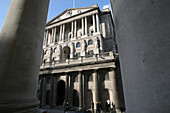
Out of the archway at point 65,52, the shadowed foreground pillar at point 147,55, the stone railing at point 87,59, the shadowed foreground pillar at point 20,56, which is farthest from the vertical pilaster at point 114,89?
the archway at point 65,52

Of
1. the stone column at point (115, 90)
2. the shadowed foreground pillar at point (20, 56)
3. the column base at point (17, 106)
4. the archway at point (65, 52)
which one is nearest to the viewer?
the column base at point (17, 106)

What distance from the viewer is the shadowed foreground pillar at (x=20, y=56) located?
2.72 metres

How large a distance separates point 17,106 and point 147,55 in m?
3.40

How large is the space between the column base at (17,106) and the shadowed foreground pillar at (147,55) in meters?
2.88

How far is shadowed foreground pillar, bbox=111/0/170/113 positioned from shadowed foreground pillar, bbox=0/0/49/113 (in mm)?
2956

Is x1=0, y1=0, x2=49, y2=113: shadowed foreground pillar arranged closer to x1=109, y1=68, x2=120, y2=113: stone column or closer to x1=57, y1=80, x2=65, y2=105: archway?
x1=109, y1=68, x2=120, y2=113: stone column

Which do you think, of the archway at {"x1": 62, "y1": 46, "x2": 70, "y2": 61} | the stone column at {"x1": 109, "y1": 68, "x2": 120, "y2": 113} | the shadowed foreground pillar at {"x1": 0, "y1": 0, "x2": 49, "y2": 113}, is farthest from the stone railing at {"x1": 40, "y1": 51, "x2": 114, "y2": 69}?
the shadowed foreground pillar at {"x1": 0, "y1": 0, "x2": 49, "y2": 113}

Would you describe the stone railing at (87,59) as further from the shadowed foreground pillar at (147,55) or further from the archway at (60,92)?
the shadowed foreground pillar at (147,55)

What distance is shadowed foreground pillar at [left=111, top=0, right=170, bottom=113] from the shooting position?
4.73 ft

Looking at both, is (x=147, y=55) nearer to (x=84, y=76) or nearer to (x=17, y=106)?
(x=17, y=106)

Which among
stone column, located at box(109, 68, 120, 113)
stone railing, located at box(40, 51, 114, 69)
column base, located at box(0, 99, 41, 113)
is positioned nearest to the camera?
column base, located at box(0, 99, 41, 113)

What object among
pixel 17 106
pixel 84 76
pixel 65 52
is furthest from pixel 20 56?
pixel 65 52

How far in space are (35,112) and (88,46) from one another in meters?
26.0

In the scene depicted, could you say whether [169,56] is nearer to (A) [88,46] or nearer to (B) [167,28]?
(B) [167,28]
